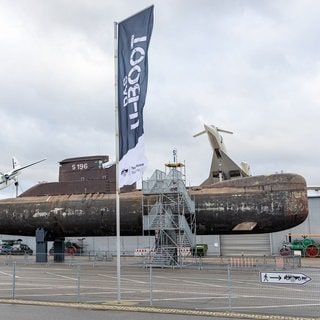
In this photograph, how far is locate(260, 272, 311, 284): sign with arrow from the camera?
1059cm

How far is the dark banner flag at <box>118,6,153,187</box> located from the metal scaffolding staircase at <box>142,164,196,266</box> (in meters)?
12.9

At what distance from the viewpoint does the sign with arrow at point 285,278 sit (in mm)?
10586

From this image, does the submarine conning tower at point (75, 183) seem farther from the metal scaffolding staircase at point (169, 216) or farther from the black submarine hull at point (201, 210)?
the metal scaffolding staircase at point (169, 216)

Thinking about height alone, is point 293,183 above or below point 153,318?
above

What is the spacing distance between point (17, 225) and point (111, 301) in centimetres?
2172

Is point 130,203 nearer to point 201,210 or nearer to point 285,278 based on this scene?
point 201,210

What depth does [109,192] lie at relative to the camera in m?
30.5

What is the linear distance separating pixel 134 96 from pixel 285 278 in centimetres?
648

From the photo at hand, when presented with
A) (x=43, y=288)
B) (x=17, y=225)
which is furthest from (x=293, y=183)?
(x=17, y=225)

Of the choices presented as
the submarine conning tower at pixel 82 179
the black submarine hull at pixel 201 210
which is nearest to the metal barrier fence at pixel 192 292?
the black submarine hull at pixel 201 210

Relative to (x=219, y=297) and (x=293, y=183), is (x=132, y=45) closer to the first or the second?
(x=219, y=297)

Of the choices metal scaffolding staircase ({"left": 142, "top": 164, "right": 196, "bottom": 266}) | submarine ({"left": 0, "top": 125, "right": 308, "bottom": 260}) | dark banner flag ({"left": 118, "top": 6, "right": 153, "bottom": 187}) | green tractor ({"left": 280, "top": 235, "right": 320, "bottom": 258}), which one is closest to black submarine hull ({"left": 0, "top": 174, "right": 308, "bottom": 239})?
submarine ({"left": 0, "top": 125, "right": 308, "bottom": 260})

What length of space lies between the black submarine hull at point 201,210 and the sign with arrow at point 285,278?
15.1 meters

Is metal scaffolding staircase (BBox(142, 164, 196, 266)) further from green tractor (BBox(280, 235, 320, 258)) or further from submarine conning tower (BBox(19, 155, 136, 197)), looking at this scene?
green tractor (BBox(280, 235, 320, 258))
